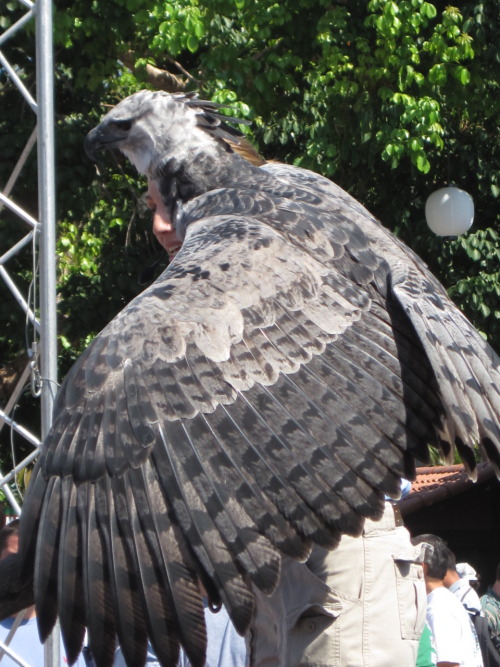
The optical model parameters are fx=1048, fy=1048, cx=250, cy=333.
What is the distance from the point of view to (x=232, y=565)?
7.33ft

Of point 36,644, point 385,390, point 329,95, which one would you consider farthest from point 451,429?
point 329,95

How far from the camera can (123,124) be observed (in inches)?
140

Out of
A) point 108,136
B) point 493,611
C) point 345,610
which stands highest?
point 108,136

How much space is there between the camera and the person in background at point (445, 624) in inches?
207

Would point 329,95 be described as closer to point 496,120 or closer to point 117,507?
point 496,120

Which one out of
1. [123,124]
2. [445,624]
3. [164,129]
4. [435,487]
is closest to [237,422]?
[164,129]

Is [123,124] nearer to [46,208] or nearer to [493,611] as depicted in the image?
[46,208]

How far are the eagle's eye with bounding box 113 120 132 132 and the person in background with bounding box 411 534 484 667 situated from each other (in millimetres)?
2719

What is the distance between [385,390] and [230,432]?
42cm

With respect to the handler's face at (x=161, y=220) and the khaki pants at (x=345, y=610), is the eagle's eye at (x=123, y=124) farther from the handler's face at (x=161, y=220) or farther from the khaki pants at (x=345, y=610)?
the khaki pants at (x=345, y=610)

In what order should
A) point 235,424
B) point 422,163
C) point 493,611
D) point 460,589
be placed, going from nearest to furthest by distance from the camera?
1. point 235,424
2. point 493,611
3. point 460,589
4. point 422,163

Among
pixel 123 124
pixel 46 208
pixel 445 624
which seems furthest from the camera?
pixel 445 624

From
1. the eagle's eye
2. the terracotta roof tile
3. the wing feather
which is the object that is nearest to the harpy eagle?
the wing feather

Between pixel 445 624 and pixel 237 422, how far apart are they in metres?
3.32
